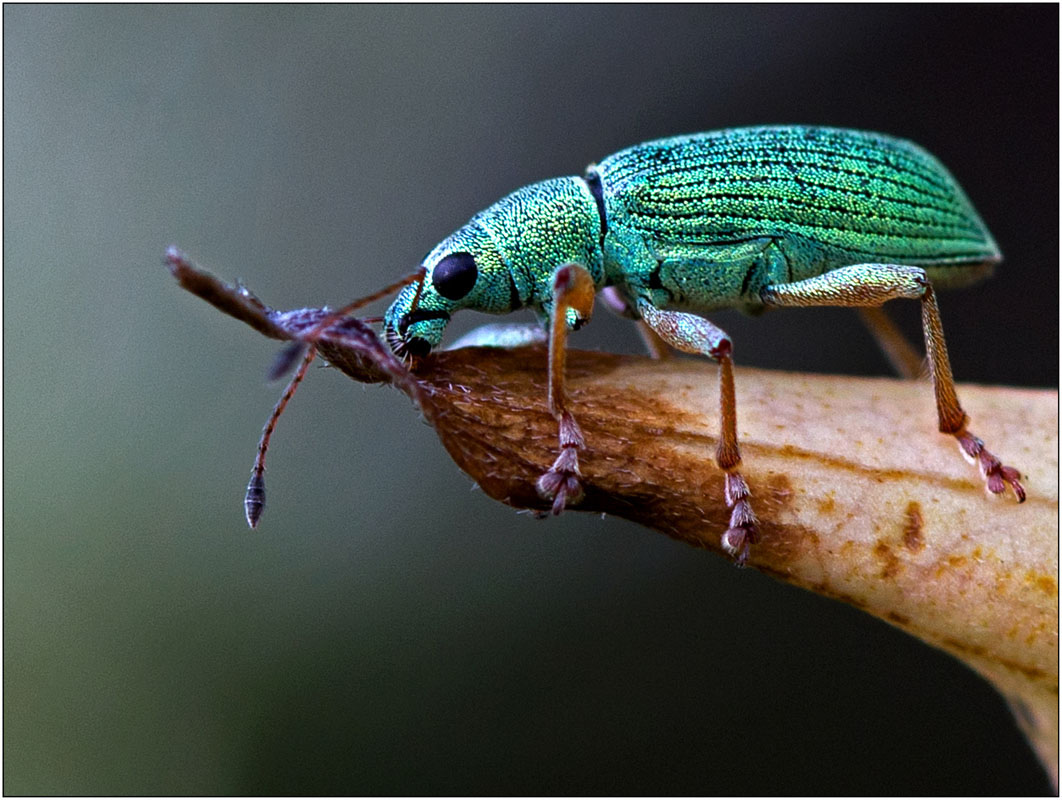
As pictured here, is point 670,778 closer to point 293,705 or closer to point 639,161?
point 293,705

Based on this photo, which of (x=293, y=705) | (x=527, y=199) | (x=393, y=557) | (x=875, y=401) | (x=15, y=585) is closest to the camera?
(x=875, y=401)

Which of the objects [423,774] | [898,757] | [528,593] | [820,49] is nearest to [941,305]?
[820,49]

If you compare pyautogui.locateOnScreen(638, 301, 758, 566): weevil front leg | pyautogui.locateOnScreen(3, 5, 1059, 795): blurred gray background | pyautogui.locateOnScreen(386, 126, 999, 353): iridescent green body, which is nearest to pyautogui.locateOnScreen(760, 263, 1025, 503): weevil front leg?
pyautogui.locateOnScreen(386, 126, 999, 353): iridescent green body

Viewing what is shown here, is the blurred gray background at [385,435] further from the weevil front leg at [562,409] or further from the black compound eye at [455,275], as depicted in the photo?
the weevil front leg at [562,409]

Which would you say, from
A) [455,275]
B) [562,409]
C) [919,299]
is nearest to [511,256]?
[455,275]

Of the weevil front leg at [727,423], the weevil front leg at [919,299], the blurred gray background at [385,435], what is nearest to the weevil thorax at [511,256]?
the weevil front leg at [727,423]

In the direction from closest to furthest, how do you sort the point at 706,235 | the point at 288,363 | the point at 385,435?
the point at 288,363, the point at 706,235, the point at 385,435

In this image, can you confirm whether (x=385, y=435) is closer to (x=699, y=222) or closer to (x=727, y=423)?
(x=699, y=222)
